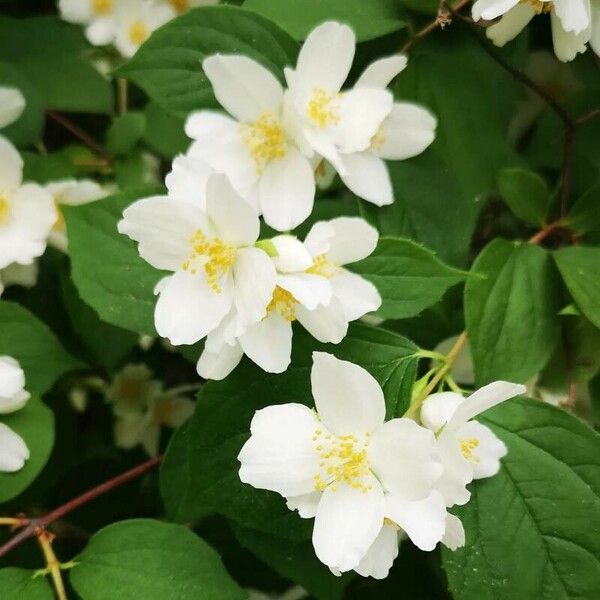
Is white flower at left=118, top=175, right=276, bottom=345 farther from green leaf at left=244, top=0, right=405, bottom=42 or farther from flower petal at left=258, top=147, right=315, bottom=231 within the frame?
green leaf at left=244, top=0, right=405, bottom=42

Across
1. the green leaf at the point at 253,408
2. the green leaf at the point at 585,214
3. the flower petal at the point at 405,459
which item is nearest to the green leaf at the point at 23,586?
the green leaf at the point at 253,408

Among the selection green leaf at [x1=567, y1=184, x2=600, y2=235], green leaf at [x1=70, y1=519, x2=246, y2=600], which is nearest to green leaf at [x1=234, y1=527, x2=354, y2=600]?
green leaf at [x1=70, y1=519, x2=246, y2=600]

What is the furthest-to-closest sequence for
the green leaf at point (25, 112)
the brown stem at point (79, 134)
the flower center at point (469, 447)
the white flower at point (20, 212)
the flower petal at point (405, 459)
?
the brown stem at point (79, 134)
the green leaf at point (25, 112)
the white flower at point (20, 212)
the flower center at point (469, 447)
the flower petal at point (405, 459)

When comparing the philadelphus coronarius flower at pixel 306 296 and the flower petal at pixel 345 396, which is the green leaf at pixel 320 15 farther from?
the flower petal at pixel 345 396

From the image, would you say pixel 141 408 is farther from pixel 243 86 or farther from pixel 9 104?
pixel 243 86

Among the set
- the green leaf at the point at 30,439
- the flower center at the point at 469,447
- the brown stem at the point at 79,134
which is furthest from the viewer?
the brown stem at the point at 79,134

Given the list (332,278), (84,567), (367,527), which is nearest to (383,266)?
(332,278)
